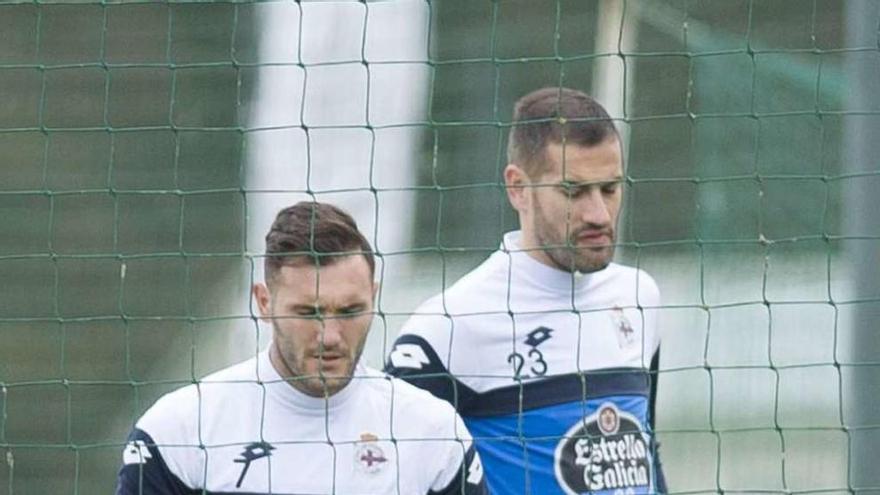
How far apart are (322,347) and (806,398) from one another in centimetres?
282

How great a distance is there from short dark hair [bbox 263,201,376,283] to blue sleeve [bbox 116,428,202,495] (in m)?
0.40

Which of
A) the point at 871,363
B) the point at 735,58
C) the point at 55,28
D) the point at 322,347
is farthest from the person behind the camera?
the point at 55,28

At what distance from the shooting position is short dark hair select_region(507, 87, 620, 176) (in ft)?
13.7

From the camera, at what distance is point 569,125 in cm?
418

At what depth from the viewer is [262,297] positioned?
157 inches

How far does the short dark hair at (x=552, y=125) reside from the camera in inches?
164

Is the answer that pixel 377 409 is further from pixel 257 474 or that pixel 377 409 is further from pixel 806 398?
pixel 806 398

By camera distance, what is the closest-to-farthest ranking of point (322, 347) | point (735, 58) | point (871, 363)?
point (322, 347), point (871, 363), point (735, 58)

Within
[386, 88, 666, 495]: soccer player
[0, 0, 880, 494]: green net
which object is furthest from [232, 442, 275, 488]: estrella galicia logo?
[0, 0, 880, 494]: green net

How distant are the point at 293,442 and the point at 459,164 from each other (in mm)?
2502

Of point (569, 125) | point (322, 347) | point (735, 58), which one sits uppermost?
point (735, 58)

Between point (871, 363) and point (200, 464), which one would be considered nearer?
point (200, 464)

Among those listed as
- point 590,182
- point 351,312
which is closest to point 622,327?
point 590,182

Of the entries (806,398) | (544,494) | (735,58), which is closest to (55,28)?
(735,58)
